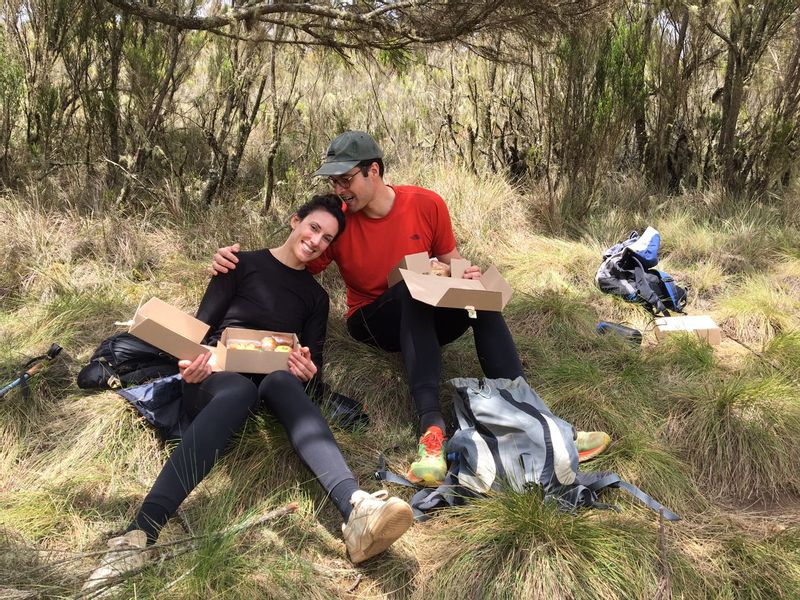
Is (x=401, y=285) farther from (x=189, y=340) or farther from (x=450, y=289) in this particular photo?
(x=189, y=340)

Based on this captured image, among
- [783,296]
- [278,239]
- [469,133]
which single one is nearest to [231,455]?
[278,239]

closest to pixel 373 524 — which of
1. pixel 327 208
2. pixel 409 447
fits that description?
pixel 409 447

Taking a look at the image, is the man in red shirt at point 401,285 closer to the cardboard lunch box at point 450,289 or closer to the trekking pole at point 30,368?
the cardboard lunch box at point 450,289

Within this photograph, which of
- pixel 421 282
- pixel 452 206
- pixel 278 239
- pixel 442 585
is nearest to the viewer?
pixel 442 585

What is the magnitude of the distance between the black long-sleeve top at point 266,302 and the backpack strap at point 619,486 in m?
1.14

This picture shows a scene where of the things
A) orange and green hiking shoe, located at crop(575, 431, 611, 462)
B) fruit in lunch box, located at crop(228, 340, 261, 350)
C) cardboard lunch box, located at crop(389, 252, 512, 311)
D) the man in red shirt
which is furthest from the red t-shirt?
orange and green hiking shoe, located at crop(575, 431, 611, 462)

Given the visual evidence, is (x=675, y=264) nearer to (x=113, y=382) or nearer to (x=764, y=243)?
(x=764, y=243)

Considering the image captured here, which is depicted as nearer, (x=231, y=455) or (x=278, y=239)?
(x=231, y=455)

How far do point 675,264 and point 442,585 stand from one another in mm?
3449

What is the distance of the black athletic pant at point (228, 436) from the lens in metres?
1.85

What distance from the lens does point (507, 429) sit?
219 cm

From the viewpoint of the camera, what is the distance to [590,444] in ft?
7.86

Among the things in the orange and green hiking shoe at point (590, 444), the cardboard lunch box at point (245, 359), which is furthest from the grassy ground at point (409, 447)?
the cardboard lunch box at point (245, 359)

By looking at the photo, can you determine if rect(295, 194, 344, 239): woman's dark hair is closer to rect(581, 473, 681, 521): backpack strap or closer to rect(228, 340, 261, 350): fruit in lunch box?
rect(228, 340, 261, 350): fruit in lunch box
